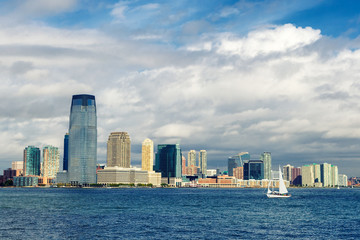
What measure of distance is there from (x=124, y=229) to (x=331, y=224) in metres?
47.8

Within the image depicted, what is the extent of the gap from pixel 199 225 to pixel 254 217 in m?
24.8

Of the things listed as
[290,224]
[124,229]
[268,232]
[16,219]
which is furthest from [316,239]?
[16,219]

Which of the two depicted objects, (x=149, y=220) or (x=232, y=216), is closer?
(x=149, y=220)

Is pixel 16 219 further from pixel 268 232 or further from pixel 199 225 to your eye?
pixel 268 232

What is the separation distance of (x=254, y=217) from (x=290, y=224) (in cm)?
1730

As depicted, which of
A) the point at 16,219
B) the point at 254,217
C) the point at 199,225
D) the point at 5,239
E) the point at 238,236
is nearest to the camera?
the point at 5,239

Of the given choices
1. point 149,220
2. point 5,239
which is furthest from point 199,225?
point 5,239

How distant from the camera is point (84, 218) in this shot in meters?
112

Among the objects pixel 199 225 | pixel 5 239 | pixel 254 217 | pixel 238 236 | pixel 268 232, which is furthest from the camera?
pixel 254 217

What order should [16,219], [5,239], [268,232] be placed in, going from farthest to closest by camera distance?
[16,219]
[268,232]
[5,239]

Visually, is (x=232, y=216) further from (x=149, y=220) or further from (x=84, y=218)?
(x=84, y=218)

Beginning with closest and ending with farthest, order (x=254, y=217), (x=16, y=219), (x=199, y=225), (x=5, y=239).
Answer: (x=5, y=239)
(x=199, y=225)
(x=16, y=219)
(x=254, y=217)

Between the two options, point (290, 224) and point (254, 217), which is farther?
point (254, 217)

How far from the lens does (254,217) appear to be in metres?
121
